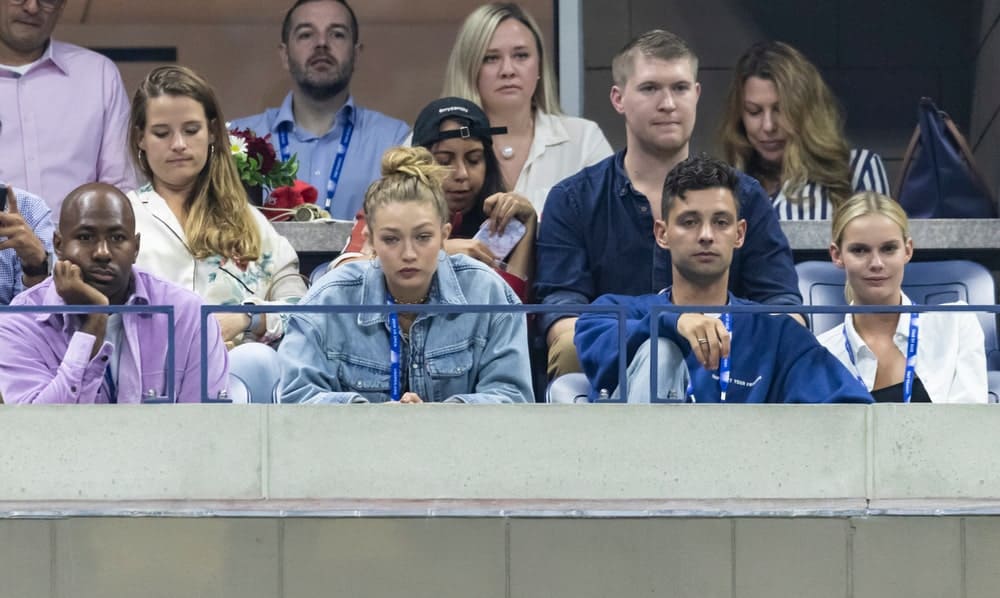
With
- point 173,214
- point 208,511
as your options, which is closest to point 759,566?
point 208,511

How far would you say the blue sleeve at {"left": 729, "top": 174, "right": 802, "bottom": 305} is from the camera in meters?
8.14

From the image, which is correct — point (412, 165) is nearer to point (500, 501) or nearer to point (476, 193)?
point (476, 193)

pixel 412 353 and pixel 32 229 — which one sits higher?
pixel 32 229

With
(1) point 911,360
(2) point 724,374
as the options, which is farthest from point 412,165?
(1) point 911,360

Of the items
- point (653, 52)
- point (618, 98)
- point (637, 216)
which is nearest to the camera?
point (637, 216)

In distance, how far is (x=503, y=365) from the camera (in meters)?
7.65

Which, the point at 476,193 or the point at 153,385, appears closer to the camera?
the point at 153,385

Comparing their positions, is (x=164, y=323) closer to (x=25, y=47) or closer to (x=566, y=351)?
(x=566, y=351)

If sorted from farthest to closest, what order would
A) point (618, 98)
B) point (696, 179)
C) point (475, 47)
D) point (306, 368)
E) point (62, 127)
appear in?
point (62, 127), point (475, 47), point (618, 98), point (696, 179), point (306, 368)

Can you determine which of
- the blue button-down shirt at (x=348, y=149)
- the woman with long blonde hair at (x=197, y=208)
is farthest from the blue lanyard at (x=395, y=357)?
the blue button-down shirt at (x=348, y=149)

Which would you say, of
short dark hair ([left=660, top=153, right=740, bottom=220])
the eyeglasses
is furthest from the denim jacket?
the eyeglasses

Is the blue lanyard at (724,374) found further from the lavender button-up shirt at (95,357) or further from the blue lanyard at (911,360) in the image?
the lavender button-up shirt at (95,357)

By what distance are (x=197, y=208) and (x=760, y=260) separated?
1.95m

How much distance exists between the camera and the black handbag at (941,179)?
9367 mm
